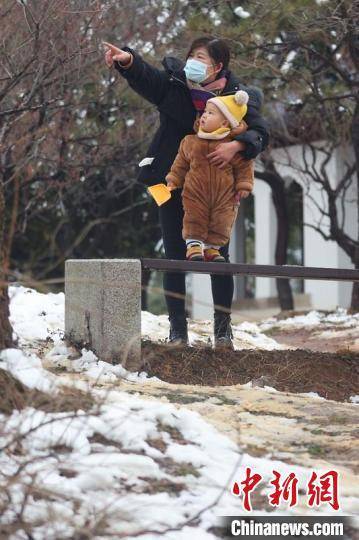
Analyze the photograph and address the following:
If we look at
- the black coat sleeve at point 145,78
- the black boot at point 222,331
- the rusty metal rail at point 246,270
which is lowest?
the black boot at point 222,331

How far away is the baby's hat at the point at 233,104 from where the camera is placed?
5971 mm

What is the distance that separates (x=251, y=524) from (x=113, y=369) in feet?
6.90

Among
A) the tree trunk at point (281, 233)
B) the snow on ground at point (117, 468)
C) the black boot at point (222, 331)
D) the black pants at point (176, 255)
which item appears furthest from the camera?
the tree trunk at point (281, 233)

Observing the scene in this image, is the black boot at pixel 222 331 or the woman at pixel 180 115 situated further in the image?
the black boot at pixel 222 331

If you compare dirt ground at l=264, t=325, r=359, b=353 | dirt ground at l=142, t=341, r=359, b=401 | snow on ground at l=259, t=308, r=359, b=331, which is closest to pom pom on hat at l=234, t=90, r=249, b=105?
dirt ground at l=142, t=341, r=359, b=401

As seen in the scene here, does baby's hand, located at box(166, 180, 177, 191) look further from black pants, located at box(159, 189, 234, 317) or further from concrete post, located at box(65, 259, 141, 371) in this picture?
Result: concrete post, located at box(65, 259, 141, 371)

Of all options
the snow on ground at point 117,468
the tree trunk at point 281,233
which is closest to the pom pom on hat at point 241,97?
the snow on ground at point 117,468

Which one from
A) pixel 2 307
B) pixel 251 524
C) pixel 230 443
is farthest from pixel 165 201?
pixel 251 524

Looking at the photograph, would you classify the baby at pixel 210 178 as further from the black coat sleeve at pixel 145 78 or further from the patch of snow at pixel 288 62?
the patch of snow at pixel 288 62

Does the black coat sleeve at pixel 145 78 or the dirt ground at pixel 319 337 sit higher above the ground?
the black coat sleeve at pixel 145 78

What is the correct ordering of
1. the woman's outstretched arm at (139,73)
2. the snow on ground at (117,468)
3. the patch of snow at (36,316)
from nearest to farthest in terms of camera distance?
the snow on ground at (117,468)
the woman's outstretched arm at (139,73)
the patch of snow at (36,316)

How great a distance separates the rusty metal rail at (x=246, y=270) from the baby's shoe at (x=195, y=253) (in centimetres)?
21

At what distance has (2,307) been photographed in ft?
13.9

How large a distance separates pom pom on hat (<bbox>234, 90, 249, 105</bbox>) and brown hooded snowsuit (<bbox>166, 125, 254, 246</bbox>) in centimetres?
16
